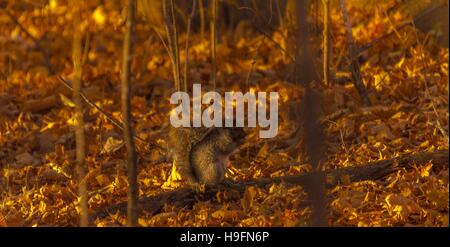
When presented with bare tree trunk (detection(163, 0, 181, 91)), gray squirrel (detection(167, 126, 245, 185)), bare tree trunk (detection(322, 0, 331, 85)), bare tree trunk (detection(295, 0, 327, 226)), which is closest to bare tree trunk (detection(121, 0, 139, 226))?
bare tree trunk (detection(295, 0, 327, 226))

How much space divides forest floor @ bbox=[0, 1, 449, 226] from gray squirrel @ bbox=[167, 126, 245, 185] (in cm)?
15

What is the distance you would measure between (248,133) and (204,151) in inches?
54.1

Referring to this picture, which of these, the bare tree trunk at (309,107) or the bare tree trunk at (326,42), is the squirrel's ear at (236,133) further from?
the bare tree trunk at (309,107)

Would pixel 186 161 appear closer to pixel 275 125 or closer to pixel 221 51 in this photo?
pixel 275 125

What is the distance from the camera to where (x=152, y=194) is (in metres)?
4.95

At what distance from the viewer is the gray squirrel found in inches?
185

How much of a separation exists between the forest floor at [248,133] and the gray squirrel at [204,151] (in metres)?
0.15

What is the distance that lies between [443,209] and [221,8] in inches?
204

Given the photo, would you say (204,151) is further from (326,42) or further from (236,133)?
(326,42)

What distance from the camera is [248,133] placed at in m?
6.07

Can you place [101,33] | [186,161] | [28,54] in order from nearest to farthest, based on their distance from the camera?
[186,161] → [28,54] → [101,33]

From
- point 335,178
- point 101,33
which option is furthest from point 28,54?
point 335,178

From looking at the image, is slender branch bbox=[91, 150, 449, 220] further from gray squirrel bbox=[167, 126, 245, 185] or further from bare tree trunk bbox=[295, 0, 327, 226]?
bare tree trunk bbox=[295, 0, 327, 226]

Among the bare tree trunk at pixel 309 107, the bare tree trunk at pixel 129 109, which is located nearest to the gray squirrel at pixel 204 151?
the bare tree trunk at pixel 129 109
